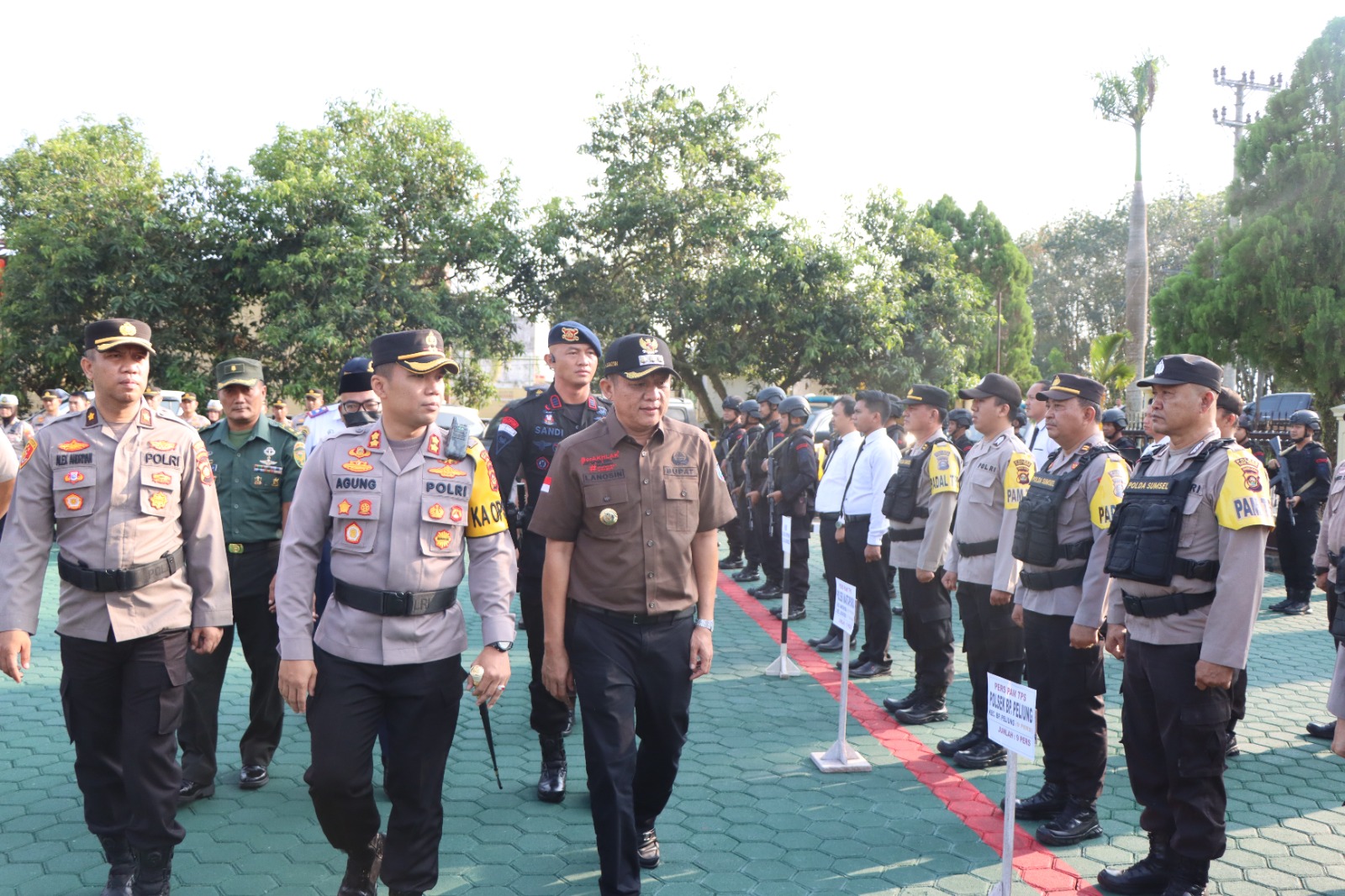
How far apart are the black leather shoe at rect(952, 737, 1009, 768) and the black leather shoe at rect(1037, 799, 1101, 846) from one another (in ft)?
2.60

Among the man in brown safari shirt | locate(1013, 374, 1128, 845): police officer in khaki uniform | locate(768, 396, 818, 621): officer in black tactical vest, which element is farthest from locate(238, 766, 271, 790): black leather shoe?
locate(768, 396, 818, 621): officer in black tactical vest

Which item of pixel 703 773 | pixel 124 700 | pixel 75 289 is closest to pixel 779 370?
pixel 75 289

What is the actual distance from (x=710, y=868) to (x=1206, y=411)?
2.71 meters

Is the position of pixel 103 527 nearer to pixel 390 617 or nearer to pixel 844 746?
pixel 390 617

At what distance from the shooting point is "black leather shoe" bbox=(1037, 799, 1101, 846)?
4.34 m

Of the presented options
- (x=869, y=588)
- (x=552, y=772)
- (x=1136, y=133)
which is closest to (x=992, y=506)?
(x=869, y=588)

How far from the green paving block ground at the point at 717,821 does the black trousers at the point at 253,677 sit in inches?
8.1

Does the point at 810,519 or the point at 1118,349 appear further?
the point at 1118,349

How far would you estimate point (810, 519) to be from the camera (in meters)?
10.4

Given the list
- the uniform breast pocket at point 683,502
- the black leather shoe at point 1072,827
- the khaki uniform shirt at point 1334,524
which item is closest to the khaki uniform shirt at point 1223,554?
the black leather shoe at point 1072,827

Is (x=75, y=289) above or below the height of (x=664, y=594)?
above

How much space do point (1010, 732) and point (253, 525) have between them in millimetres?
3610

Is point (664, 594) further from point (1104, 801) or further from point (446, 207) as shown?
point (446, 207)

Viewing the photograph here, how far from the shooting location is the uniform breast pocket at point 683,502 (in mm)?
3799
